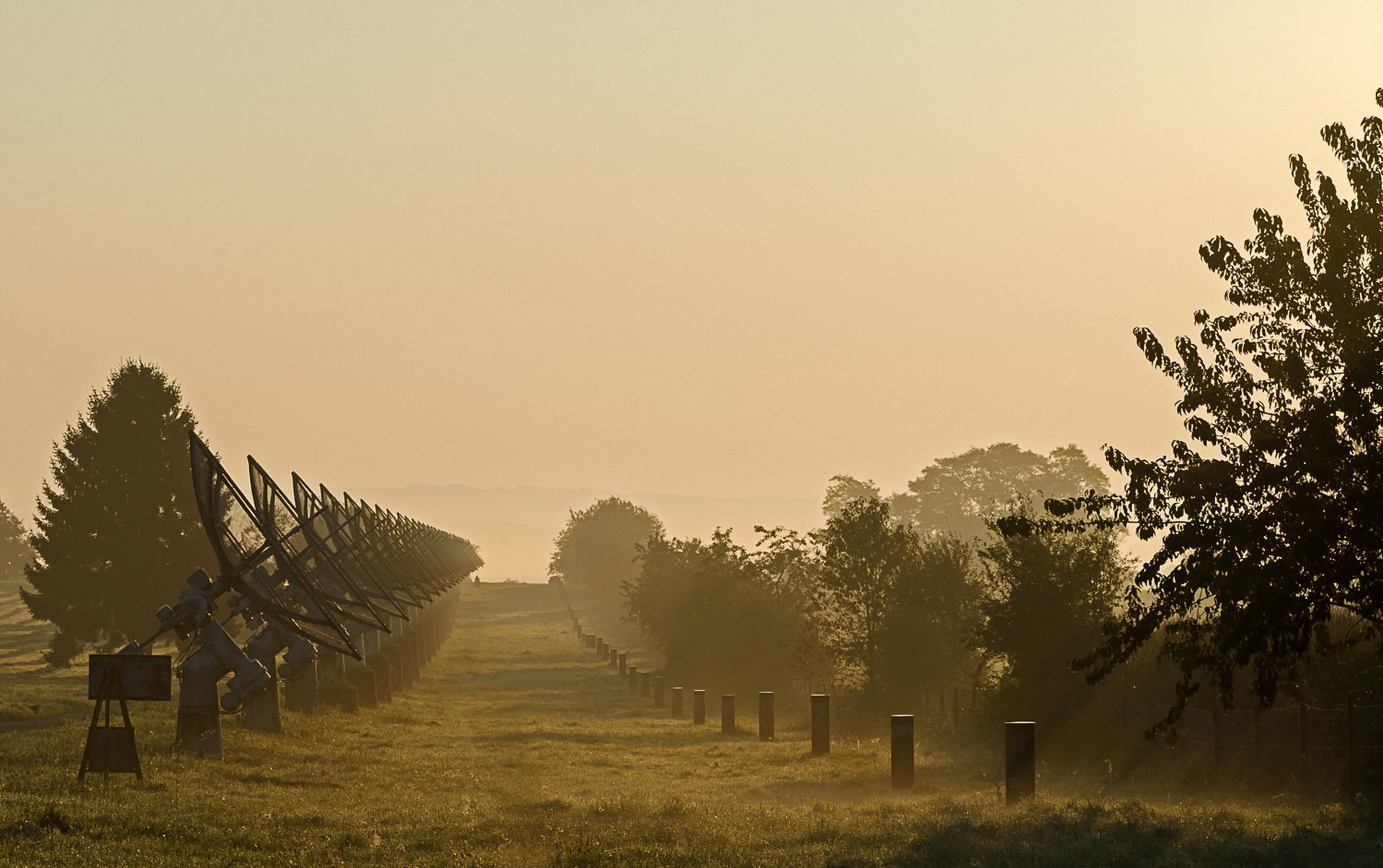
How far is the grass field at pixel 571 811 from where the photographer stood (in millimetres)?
15070

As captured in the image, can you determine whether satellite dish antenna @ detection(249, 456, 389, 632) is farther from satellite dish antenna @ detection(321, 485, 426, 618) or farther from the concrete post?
the concrete post

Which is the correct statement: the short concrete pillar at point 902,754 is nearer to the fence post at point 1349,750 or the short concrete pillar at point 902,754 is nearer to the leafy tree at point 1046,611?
the fence post at point 1349,750

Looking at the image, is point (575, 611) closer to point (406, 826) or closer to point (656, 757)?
point (656, 757)

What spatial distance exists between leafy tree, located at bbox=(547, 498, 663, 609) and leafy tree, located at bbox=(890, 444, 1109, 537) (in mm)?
34323

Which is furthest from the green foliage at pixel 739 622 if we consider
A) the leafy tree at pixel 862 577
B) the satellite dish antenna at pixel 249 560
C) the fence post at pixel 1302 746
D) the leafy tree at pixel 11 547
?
the leafy tree at pixel 11 547

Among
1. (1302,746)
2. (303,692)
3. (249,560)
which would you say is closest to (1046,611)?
(1302,746)

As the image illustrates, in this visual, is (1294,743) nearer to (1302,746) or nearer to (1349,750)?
(1302,746)

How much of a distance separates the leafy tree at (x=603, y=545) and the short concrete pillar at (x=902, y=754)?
119858 mm

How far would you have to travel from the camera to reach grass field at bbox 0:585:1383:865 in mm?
15070

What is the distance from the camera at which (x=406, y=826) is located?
17469 millimetres

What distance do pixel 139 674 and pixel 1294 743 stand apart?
56.1ft

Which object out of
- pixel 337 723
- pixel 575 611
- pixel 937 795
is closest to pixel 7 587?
pixel 575 611

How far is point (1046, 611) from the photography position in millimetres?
31391

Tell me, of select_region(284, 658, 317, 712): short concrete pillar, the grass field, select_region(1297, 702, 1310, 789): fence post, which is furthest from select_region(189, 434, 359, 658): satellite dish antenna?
select_region(1297, 702, 1310, 789): fence post
